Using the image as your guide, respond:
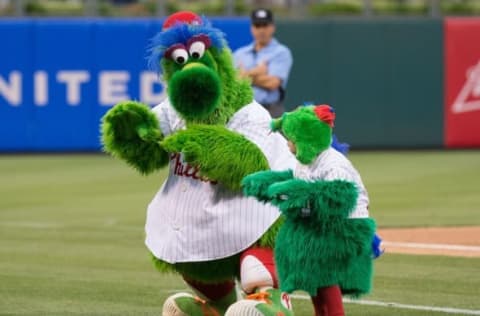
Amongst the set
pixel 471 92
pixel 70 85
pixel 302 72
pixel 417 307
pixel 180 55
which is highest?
pixel 180 55

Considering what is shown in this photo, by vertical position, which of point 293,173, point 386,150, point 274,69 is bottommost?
point 386,150

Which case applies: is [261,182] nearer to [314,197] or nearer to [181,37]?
[314,197]

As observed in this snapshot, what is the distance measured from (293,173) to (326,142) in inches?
9.1

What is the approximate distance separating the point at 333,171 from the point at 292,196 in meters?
0.27

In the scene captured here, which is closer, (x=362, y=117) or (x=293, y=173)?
(x=293, y=173)

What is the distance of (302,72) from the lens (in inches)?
772

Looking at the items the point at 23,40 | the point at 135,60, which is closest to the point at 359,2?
the point at 135,60

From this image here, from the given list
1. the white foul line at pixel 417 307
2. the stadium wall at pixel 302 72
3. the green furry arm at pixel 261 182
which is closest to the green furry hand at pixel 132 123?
the green furry arm at pixel 261 182

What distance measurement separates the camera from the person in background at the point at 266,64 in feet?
41.5

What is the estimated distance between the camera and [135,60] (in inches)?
771

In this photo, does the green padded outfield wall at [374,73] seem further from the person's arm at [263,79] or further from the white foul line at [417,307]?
the white foul line at [417,307]

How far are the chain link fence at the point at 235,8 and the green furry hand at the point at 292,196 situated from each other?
14.4 metres

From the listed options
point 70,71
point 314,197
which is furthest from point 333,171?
point 70,71

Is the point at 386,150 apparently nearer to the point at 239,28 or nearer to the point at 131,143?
the point at 239,28
